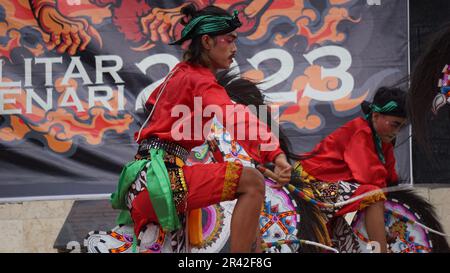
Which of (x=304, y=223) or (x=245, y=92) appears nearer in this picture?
(x=304, y=223)

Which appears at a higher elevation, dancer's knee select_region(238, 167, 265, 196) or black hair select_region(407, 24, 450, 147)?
black hair select_region(407, 24, 450, 147)

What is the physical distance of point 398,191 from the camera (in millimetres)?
5695

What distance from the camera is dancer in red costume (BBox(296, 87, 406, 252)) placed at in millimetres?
5348

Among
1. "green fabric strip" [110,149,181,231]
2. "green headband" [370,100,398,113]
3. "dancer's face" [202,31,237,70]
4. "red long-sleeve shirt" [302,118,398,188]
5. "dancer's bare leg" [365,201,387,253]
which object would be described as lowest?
"dancer's bare leg" [365,201,387,253]

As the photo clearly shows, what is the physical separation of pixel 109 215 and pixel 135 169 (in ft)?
6.16

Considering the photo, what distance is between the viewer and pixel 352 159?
5.41 meters

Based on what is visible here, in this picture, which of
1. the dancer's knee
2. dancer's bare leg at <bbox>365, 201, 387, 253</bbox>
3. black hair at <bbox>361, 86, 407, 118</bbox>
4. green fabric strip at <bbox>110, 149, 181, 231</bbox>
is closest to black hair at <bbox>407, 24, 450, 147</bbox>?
black hair at <bbox>361, 86, 407, 118</bbox>

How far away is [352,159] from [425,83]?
564mm

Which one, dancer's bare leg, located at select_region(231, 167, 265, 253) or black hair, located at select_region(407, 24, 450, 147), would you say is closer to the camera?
dancer's bare leg, located at select_region(231, 167, 265, 253)

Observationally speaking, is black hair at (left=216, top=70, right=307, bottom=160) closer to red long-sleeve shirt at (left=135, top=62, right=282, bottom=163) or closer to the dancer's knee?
red long-sleeve shirt at (left=135, top=62, right=282, bottom=163)

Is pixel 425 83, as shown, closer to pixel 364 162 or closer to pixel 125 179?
pixel 364 162

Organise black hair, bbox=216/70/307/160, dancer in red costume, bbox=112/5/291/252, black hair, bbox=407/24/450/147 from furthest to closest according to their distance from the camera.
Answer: black hair, bbox=216/70/307/160 < black hair, bbox=407/24/450/147 < dancer in red costume, bbox=112/5/291/252

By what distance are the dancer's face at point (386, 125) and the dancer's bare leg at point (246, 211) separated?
160 centimetres

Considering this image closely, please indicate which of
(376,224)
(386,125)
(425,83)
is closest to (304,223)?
(376,224)
